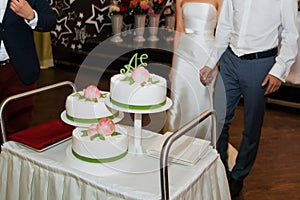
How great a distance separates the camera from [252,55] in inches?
95.0

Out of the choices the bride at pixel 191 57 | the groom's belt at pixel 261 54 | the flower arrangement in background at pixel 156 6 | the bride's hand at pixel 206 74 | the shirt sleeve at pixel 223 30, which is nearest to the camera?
the groom's belt at pixel 261 54

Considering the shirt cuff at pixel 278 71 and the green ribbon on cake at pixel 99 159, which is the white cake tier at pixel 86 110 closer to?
the green ribbon on cake at pixel 99 159

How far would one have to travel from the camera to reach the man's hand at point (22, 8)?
7.14 feet

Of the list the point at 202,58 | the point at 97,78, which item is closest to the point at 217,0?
the point at 202,58

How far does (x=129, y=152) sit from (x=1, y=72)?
3.31 ft

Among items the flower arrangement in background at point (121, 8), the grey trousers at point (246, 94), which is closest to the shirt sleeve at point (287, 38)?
the grey trousers at point (246, 94)

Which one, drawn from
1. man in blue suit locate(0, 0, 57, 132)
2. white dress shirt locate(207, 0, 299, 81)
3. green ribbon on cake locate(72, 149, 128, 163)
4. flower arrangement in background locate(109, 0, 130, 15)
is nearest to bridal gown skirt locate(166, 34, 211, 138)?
white dress shirt locate(207, 0, 299, 81)

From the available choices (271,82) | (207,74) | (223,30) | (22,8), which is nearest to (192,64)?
(207,74)

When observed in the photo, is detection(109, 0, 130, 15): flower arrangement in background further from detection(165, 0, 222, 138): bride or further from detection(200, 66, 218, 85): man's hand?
detection(200, 66, 218, 85): man's hand

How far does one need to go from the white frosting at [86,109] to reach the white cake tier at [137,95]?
0.33ft

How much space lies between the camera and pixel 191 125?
1634 millimetres

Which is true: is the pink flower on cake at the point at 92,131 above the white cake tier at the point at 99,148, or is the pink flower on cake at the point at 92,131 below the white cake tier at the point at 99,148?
above

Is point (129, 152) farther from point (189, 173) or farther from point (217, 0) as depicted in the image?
point (217, 0)

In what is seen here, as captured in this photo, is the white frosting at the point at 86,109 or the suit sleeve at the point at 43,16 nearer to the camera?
the white frosting at the point at 86,109
